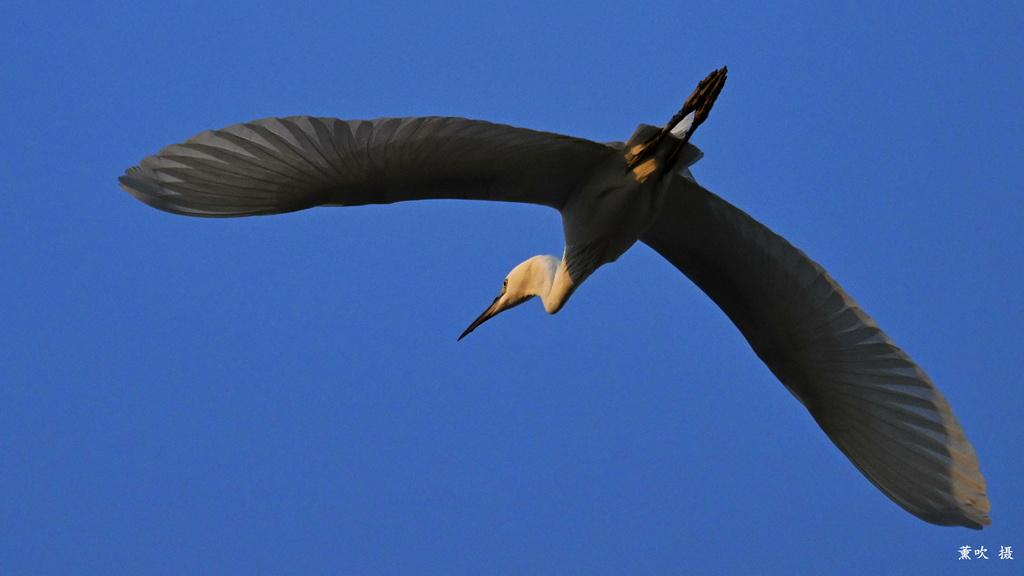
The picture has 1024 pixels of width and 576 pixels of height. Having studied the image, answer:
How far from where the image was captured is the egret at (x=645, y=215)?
19.7 feet

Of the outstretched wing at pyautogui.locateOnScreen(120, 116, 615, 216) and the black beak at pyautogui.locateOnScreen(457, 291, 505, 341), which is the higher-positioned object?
the black beak at pyautogui.locateOnScreen(457, 291, 505, 341)

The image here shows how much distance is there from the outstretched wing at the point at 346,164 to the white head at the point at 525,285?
1349 mm

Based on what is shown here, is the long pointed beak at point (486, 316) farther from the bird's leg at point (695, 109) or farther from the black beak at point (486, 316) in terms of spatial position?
the bird's leg at point (695, 109)

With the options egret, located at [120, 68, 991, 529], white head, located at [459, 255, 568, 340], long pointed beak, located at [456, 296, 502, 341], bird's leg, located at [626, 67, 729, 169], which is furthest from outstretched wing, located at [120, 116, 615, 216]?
long pointed beak, located at [456, 296, 502, 341]

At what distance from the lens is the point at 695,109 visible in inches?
251

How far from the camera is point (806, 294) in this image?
733cm

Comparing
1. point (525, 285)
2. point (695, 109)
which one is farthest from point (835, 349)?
point (525, 285)

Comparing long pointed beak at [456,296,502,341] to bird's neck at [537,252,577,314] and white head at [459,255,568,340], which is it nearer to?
white head at [459,255,568,340]

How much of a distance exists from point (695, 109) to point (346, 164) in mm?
2200

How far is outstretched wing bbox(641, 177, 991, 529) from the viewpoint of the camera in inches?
283

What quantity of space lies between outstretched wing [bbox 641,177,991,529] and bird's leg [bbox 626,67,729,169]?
0.65m

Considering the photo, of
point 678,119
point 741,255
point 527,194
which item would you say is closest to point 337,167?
point 527,194

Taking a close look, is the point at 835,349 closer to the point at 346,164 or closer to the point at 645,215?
the point at 645,215

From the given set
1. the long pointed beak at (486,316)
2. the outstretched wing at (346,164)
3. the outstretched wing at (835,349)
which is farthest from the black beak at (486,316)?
the outstretched wing at (346,164)
